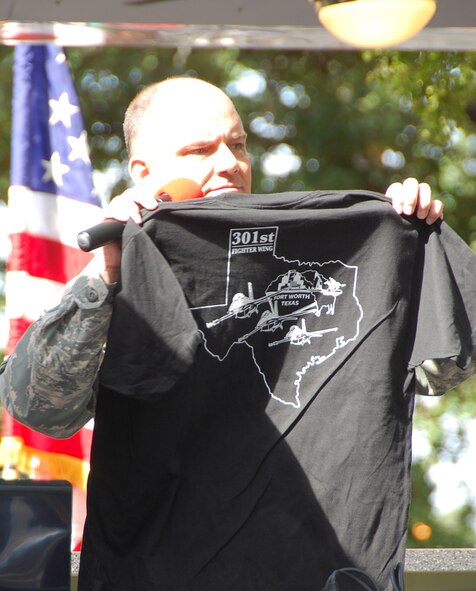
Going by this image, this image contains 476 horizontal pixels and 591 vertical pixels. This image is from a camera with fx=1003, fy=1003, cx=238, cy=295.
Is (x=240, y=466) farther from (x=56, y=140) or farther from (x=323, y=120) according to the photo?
(x=323, y=120)

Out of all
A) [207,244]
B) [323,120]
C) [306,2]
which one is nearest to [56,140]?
[306,2]

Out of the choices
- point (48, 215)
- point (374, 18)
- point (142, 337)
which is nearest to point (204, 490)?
point (142, 337)

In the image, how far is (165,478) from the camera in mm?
2088

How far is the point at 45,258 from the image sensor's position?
479 cm

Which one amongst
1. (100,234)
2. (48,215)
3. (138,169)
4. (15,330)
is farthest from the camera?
(48,215)

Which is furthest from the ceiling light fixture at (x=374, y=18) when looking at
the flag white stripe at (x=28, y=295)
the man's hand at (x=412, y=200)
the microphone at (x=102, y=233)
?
the flag white stripe at (x=28, y=295)

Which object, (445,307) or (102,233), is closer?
(102,233)

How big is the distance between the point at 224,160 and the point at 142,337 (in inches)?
21.7

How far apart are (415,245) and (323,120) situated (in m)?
8.09

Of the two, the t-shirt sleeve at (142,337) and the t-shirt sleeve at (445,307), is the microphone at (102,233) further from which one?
the t-shirt sleeve at (445,307)

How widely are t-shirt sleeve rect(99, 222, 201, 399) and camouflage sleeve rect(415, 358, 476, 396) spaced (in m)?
0.59

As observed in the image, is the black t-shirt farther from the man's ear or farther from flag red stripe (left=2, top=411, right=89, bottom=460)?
flag red stripe (left=2, top=411, right=89, bottom=460)

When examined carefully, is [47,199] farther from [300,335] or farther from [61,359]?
[61,359]

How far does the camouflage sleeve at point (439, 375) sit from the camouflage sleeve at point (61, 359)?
0.76 m
